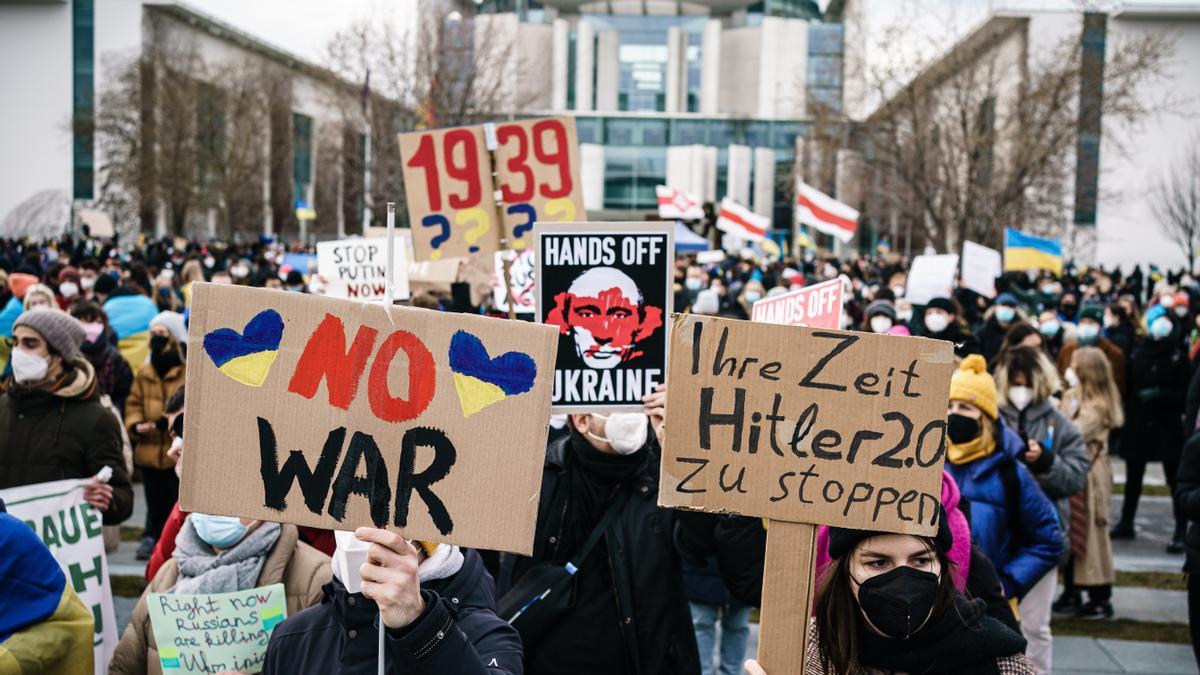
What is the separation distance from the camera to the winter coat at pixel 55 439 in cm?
552

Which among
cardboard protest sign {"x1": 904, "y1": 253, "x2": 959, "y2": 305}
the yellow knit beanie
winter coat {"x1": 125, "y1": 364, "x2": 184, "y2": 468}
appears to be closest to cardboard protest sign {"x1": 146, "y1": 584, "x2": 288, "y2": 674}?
the yellow knit beanie

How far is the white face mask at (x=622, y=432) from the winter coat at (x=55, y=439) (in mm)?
2570

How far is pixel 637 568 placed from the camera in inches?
159

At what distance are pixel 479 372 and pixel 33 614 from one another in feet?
4.65

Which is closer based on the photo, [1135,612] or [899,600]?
[899,600]

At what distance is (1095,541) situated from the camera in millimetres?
7410

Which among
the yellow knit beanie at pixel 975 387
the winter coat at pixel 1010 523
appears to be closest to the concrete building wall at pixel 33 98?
the yellow knit beanie at pixel 975 387

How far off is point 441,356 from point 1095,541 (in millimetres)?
5937

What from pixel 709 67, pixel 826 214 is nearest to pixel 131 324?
pixel 826 214

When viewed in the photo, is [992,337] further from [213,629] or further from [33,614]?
[33,614]

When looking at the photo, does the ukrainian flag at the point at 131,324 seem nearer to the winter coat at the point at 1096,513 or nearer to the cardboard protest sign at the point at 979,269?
the winter coat at the point at 1096,513

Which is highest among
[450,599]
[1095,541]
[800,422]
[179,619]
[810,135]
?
[810,135]

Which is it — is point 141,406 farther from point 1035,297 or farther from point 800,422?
point 1035,297

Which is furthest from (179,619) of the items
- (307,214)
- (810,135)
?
(307,214)
